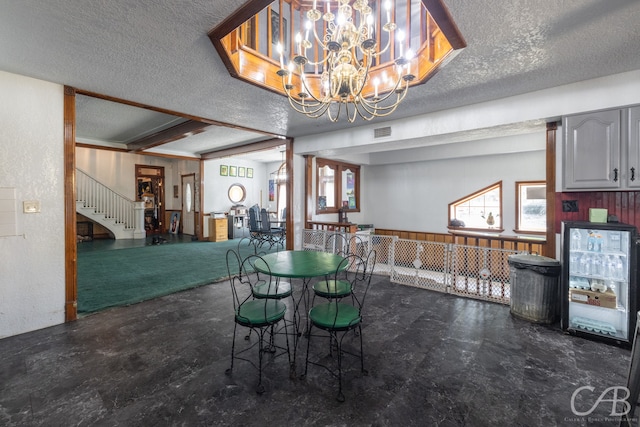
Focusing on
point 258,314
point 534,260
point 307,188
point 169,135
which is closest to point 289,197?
point 307,188

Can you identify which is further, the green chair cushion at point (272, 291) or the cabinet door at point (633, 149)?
the cabinet door at point (633, 149)

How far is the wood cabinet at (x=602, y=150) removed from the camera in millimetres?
2650

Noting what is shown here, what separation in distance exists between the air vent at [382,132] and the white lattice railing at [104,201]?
27.1 feet

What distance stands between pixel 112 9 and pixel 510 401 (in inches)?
147

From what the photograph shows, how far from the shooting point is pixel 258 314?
6.81 feet

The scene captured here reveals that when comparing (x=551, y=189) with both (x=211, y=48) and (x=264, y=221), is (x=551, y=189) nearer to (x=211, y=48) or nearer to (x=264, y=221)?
(x=211, y=48)

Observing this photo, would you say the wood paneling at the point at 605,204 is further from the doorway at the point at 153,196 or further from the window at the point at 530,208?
the doorway at the point at 153,196

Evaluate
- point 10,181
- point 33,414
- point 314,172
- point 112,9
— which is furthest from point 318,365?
Result: point 314,172

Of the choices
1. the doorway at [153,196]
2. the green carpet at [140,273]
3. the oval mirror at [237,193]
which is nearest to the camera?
the green carpet at [140,273]

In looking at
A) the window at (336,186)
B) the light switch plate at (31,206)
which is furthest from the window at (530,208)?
the light switch plate at (31,206)

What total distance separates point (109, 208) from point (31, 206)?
679cm

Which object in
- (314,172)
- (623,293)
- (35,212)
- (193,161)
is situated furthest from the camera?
(193,161)

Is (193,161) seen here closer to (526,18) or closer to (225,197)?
(225,197)

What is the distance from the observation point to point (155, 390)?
1952 millimetres
